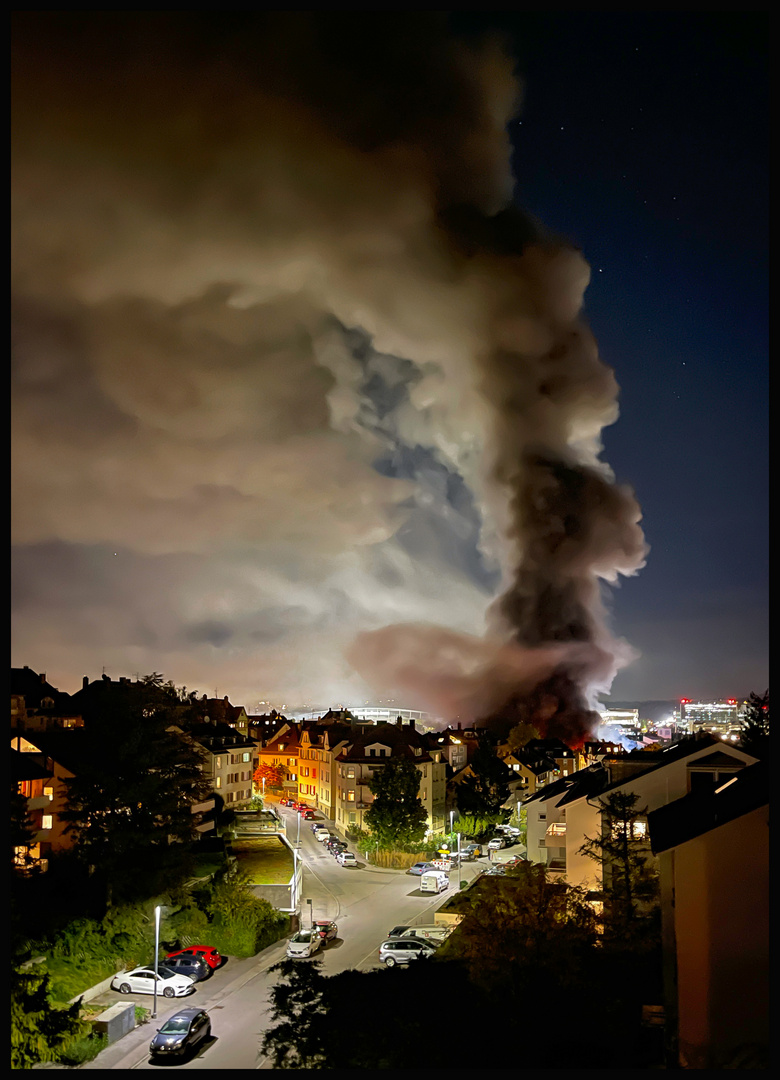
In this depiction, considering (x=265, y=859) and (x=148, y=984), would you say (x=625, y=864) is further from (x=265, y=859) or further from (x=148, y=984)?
(x=265, y=859)

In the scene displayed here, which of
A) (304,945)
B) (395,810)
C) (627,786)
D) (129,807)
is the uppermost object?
(627,786)

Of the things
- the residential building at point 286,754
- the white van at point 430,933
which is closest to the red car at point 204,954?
the white van at point 430,933

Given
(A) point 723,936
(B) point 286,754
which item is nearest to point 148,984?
(A) point 723,936

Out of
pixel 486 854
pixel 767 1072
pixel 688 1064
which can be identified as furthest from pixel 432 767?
pixel 767 1072

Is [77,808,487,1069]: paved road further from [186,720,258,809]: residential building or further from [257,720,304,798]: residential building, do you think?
[257,720,304,798]: residential building

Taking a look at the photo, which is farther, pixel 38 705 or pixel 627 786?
pixel 38 705

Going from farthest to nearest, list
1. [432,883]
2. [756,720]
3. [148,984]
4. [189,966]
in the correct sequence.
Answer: [756,720], [432,883], [189,966], [148,984]
